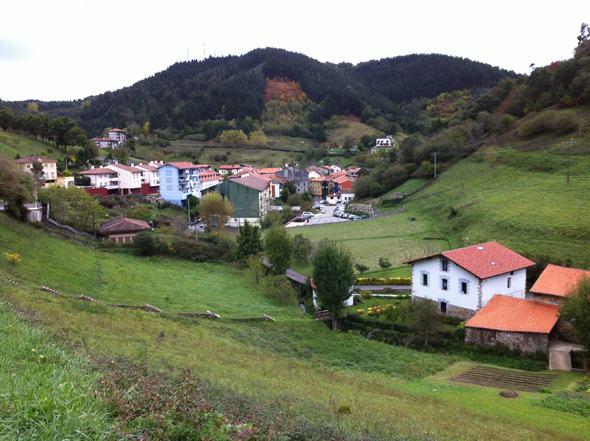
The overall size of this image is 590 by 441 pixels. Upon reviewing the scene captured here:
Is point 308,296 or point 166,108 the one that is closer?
point 308,296

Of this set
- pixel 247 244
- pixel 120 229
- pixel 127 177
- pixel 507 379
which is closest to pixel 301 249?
pixel 247 244

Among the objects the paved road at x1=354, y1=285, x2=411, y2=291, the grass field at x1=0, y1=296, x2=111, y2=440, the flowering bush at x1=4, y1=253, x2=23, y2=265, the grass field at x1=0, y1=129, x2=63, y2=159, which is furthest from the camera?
the grass field at x1=0, y1=129, x2=63, y2=159

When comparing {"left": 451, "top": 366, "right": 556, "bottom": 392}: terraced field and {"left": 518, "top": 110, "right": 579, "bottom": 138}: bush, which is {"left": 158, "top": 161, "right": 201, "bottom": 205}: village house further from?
{"left": 451, "top": 366, "right": 556, "bottom": 392}: terraced field

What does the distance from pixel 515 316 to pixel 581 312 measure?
4.16 meters

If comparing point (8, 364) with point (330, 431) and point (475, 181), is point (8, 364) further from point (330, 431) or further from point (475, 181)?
point (475, 181)

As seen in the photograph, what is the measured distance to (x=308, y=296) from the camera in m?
36.1

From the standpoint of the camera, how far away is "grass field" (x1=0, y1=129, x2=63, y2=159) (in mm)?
70625

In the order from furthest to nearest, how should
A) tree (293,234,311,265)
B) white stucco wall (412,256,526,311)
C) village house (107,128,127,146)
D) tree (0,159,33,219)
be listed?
village house (107,128,127,146) → tree (293,234,311,265) → tree (0,159,33,219) → white stucco wall (412,256,526,311)

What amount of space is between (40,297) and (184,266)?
2068 cm

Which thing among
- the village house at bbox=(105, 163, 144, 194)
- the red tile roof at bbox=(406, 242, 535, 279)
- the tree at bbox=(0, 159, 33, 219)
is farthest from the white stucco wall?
the village house at bbox=(105, 163, 144, 194)

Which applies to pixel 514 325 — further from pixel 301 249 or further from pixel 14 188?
pixel 14 188

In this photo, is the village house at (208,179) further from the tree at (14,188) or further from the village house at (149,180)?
the tree at (14,188)

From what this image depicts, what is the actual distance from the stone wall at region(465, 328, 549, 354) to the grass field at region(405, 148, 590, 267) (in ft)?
35.5

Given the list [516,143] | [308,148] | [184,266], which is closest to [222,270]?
[184,266]
